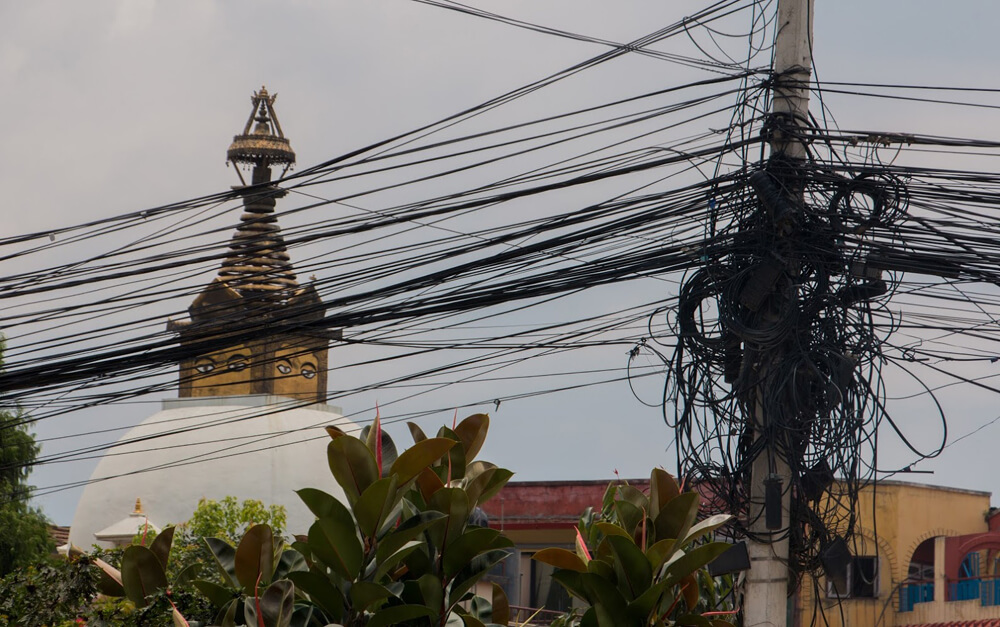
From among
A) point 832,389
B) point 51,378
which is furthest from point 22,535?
point 832,389

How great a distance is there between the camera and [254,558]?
16.6 ft

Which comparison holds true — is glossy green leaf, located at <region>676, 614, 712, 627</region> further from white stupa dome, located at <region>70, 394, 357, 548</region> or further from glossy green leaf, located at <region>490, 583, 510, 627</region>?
white stupa dome, located at <region>70, 394, 357, 548</region>

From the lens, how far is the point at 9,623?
25.5ft

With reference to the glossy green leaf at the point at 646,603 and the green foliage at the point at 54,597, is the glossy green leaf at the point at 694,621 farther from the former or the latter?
the green foliage at the point at 54,597

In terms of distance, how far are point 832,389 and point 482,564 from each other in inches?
157

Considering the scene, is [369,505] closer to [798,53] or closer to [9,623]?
[9,623]

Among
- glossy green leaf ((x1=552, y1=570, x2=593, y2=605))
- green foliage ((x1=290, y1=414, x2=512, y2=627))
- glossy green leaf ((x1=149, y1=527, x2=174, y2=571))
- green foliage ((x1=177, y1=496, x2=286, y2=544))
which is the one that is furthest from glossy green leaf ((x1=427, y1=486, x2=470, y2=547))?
green foliage ((x1=177, y1=496, x2=286, y2=544))

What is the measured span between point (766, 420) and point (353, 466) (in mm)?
4211

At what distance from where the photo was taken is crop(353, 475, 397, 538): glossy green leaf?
4895 millimetres

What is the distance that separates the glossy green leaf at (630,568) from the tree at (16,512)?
20.0 meters

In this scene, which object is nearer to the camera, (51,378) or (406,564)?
(406,564)

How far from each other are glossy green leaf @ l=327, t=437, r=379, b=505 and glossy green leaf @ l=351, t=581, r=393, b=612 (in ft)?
1.03

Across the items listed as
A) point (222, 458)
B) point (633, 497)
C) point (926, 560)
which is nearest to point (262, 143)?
point (222, 458)

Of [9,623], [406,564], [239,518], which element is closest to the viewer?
[406,564]
